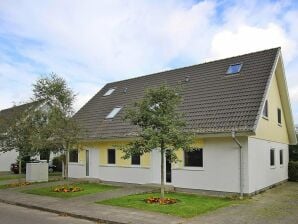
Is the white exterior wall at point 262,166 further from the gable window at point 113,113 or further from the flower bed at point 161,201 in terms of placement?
the gable window at point 113,113

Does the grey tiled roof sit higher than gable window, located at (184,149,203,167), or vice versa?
the grey tiled roof

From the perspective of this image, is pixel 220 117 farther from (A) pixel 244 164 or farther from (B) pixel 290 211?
(B) pixel 290 211

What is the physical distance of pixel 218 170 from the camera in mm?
17438

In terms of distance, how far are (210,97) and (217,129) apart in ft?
10.8

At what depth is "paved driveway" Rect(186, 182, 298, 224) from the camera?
1180 centimetres

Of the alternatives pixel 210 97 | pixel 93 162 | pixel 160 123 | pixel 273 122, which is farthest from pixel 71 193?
pixel 273 122

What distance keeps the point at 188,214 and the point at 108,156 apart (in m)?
11.2

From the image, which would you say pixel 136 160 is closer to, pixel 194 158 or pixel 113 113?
pixel 194 158

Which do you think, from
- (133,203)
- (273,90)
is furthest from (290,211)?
(273,90)

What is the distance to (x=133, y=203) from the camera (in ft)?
48.5

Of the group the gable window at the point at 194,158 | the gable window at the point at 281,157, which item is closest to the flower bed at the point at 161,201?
the gable window at the point at 194,158

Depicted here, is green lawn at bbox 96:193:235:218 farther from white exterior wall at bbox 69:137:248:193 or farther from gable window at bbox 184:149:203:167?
gable window at bbox 184:149:203:167

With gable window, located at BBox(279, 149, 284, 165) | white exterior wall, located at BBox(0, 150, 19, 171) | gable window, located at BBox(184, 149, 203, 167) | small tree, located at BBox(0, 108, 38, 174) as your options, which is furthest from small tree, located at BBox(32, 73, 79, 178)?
white exterior wall, located at BBox(0, 150, 19, 171)

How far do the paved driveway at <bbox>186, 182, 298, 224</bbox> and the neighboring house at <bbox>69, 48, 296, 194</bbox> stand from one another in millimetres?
1323
